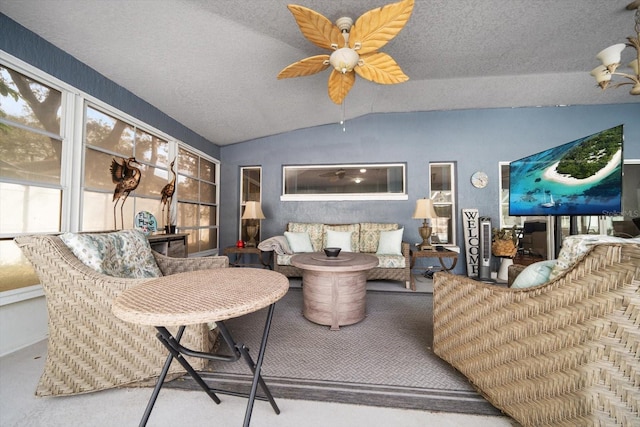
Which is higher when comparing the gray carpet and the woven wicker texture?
the woven wicker texture

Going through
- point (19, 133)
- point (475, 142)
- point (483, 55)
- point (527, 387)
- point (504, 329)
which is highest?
point (483, 55)

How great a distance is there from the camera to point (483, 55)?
3.05 m

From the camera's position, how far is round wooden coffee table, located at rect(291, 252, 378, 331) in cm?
220

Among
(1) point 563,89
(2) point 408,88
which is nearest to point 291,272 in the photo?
(2) point 408,88

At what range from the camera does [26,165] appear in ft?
6.70

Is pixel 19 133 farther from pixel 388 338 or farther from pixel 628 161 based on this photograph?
pixel 628 161

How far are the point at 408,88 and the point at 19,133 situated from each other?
434cm

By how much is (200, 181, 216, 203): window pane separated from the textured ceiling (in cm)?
105

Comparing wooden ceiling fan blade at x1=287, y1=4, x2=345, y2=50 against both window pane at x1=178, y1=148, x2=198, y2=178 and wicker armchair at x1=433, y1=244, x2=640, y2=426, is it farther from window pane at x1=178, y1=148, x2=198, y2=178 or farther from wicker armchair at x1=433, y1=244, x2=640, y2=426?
window pane at x1=178, y1=148, x2=198, y2=178

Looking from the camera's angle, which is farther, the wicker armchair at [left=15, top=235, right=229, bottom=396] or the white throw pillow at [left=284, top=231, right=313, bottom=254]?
the white throw pillow at [left=284, top=231, right=313, bottom=254]

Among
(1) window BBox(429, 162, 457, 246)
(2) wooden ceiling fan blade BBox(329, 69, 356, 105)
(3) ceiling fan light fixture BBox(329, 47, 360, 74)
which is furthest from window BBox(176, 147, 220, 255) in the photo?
(1) window BBox(429, 162, 457, 246)

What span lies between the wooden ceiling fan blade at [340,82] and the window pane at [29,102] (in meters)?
2.47

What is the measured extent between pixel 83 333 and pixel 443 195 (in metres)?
4.92

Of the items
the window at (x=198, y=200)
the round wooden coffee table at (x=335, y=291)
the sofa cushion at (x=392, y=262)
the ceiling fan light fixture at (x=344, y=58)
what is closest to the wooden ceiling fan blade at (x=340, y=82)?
the ceiling fan light fixture at (x=344, y=58)
